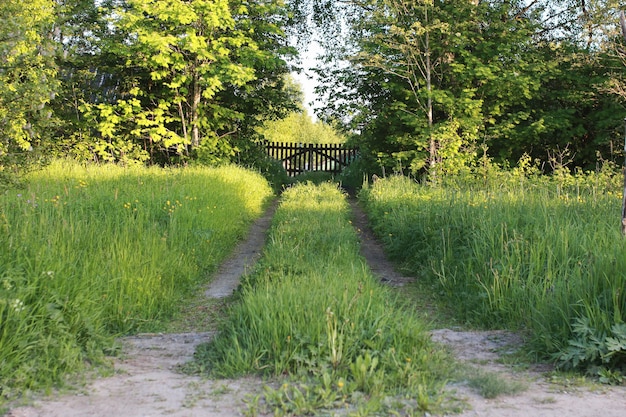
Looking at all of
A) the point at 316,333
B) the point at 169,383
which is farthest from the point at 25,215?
the point at 316,333

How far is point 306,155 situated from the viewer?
29.1m

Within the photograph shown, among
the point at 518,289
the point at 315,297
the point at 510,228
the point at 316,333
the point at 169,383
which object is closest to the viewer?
the point at 169,383

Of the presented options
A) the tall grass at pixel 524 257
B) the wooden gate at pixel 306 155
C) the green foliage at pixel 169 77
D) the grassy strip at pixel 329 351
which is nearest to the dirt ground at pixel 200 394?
the grassy strip at pixel 329 351

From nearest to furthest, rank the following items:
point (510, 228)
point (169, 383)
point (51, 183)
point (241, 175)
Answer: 1. point (169, 383)
2. point (510, 228)
3. point (51, 183)
4. point (241, 175)

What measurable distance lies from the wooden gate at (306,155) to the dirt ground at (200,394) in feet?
79.8

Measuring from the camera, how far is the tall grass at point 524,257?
410 centimetres

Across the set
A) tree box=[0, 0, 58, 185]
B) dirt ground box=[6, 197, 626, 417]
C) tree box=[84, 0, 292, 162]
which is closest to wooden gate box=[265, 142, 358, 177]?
tree box=[84, 0, 292, 162]

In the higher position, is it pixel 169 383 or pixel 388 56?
pixel 388 56

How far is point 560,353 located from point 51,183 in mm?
9046

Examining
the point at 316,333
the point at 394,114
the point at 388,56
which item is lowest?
the point at 316,333

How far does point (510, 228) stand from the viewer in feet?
21.4

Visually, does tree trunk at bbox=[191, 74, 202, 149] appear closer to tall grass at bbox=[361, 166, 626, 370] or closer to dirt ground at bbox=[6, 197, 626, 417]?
tall grass at bbox=[361, 166, 626, 370]

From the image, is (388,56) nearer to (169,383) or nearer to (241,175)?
(241,175)

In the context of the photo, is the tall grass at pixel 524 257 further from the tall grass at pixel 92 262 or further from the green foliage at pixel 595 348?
the tall grass at pixel 92 262
